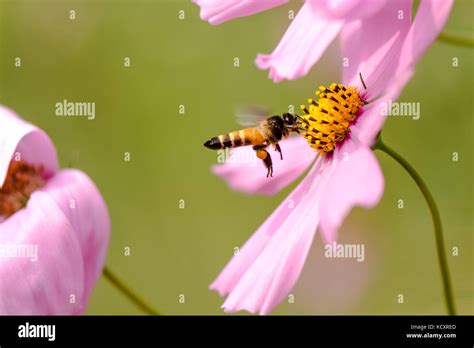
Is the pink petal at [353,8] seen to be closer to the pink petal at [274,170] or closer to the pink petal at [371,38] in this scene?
the pink petal at [371,38]

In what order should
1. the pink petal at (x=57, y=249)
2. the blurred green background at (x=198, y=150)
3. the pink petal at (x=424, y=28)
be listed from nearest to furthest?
1. the pink petal at (x=424, y=28)
2. the pink petal at (x=57, y=249)
3. the blurred green background at (x=198, y=150)

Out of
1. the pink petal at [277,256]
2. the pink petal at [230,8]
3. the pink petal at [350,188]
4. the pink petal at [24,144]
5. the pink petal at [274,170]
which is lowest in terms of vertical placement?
the pink petal at [277,256]

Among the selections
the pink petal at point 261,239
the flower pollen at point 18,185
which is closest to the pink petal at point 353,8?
the pink petal at point 261,239

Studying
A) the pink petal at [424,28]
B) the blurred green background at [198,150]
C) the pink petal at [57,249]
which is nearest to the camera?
the pink petal at [424,28]

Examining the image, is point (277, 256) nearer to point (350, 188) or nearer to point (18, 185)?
point (350, 188)

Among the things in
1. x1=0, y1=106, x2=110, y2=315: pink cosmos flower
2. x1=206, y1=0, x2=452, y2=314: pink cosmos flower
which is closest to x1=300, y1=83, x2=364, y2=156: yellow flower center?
x1=206, y1=0, x2=452, y2=314: pink cosmos flower

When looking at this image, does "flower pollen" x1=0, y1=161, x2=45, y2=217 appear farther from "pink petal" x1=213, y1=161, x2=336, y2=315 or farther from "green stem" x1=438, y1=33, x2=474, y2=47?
"green stem" x1=438, y1=33, x2=474, y2=47
